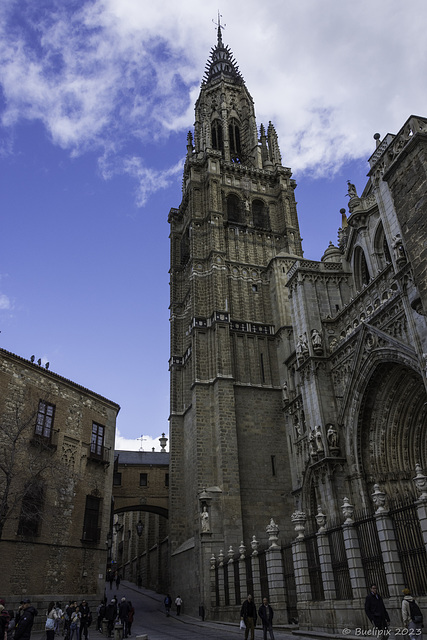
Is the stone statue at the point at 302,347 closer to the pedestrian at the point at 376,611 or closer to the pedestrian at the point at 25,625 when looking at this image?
the pedestrian at the point at 376,611

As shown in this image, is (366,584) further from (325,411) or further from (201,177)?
(201,177)

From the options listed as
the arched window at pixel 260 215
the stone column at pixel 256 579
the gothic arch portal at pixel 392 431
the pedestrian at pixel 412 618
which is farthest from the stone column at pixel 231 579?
the arched window at pixel 260 215

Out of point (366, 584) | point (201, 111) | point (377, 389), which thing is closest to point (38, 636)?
point (366, 584)

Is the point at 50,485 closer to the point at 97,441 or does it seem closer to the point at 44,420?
the point at 44,420

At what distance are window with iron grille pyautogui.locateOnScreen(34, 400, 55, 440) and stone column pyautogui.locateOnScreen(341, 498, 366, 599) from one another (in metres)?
15.4

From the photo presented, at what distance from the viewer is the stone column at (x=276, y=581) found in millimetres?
17578

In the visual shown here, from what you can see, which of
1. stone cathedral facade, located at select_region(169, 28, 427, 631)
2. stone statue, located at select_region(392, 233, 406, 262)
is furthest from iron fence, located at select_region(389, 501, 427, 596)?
stone statue, located at select_region(392, 233, 406, 262)

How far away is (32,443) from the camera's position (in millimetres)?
23359

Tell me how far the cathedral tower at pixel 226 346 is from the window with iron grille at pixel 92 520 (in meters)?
5.51

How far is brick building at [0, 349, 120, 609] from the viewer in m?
21.5

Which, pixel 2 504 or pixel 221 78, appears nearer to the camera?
pixel 2 504

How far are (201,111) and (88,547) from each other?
4148 cm

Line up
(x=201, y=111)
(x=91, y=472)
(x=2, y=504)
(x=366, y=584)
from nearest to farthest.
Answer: (x=366, y=584), (x=2, y=504), (x=91, y=472), (x=201, y=111)

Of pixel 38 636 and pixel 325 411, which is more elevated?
pixel 325 411
